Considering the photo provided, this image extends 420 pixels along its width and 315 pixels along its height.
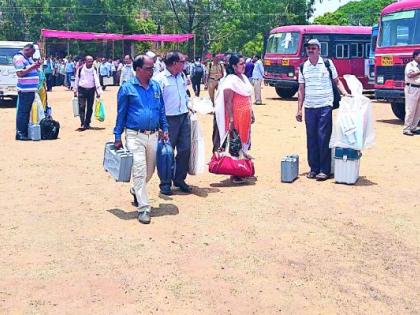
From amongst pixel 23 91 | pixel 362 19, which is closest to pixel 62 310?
pixel 23 91

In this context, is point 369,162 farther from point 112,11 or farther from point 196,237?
point 112,11

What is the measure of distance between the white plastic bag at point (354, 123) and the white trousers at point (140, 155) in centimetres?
257

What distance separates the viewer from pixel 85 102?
12.9 m

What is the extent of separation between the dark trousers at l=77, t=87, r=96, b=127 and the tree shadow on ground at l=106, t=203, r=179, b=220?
6479 mm

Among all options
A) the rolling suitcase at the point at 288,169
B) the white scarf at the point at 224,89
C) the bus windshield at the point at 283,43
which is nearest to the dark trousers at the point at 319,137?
the rolling suitcase at the point at 288,169

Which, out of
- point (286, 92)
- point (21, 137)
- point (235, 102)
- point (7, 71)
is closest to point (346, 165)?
point (235, 102)

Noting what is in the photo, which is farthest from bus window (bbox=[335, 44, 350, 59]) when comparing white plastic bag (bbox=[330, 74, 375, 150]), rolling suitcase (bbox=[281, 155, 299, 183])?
rolling suitcase (bbox=[281, 155, 299, 183])

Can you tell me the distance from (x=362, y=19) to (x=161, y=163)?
8120cm

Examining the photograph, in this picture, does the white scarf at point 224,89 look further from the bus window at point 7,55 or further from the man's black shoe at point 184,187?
the bus window at point 7,55

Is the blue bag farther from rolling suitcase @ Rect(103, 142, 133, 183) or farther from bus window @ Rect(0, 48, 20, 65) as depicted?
bus window @ Rect(0, 48, 20, 65)

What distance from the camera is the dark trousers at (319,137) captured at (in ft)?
25.5

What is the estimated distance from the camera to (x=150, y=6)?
57688 mm

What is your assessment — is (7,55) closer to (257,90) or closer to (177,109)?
(257,90)

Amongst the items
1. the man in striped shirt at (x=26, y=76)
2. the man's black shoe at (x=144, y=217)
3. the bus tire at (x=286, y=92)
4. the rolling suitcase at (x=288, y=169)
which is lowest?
the man's black shoe at (x=144, y=217)
